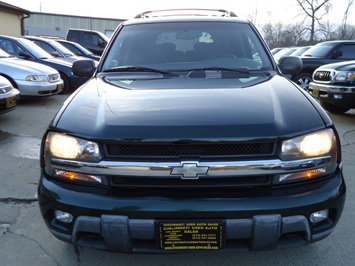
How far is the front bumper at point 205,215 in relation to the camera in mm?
1923

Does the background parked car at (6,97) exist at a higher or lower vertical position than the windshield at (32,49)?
lower

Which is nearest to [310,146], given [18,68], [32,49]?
[18,68]

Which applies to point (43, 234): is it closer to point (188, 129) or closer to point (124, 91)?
point (124, 91)

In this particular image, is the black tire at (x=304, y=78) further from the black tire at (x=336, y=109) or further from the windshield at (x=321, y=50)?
the black tire at (x=336, y=109)

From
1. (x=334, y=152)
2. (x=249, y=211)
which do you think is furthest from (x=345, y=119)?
(x=249, y=211)

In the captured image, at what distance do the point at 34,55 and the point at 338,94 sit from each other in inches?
302

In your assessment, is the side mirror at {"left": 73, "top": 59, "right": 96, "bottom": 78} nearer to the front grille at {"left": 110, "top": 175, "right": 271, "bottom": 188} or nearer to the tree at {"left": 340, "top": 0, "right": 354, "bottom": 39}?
the front grille at {"left": 110, "top": 175, "right": 271, "bottom": 188}

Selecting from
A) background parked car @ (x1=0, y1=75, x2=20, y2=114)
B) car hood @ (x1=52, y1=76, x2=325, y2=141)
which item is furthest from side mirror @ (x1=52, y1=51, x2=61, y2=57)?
car hood @ (x1=52, y1=76, x2=325, y2=141)

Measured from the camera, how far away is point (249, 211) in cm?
191

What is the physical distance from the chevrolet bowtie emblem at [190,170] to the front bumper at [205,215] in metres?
0.13

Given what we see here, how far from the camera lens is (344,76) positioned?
6992mm

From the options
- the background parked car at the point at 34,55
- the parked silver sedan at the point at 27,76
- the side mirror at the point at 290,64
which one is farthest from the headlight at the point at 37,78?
the side mirror at the point at 290,64

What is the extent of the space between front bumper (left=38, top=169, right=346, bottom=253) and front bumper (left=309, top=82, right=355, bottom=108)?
5420mm

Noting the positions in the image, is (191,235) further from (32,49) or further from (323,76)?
(32,49)
